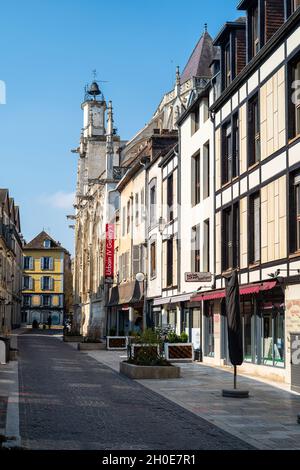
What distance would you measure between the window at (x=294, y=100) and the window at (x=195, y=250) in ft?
34.0

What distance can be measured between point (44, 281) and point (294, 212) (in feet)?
286

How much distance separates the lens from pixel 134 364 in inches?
811

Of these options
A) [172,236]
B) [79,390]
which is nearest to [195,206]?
[172,236]

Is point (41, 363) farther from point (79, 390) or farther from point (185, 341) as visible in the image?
point (79, 390)

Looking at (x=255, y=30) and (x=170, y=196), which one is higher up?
(x=255, y=30)

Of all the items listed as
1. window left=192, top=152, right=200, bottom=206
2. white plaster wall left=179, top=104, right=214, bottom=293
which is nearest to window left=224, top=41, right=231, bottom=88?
white plaster wall left=179, top=104, right=214, bottom=293

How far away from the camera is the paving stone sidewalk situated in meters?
10.7

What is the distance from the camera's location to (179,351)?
2652 centimetres

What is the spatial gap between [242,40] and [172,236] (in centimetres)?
1124

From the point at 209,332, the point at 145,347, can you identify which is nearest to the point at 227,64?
the point at 209,332

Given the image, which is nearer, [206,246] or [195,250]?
[206,246]

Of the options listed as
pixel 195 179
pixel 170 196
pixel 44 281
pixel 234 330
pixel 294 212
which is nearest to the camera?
pixel 234 330

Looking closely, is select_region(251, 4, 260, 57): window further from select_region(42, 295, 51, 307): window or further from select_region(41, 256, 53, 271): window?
select_region(41, 256, 53, 271): window

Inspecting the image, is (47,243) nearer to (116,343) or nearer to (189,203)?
(116,343)
